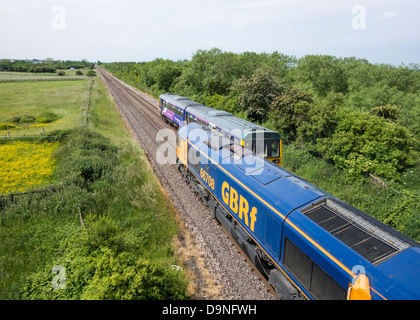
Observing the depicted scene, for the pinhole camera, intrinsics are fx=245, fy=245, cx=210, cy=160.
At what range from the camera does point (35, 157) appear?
20.9 meters

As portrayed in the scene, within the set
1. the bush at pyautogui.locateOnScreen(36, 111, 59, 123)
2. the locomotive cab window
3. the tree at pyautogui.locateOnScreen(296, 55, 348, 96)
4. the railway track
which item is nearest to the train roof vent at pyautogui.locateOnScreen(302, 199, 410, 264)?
the railway track

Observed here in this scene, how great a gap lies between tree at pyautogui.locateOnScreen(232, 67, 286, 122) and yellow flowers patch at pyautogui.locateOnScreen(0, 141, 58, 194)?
1997 cm

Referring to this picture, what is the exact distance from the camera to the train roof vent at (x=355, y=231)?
5.52 meters

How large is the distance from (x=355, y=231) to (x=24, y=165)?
22.4 metres

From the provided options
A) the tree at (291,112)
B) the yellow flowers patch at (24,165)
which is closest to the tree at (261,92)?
the tree at (291,112)

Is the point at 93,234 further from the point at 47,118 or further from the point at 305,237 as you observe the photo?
the point at 47,118

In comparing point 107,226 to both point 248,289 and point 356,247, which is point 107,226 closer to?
point 248,289

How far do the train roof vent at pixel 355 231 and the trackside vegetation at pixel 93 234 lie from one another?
5.08m

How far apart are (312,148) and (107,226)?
1596 cm

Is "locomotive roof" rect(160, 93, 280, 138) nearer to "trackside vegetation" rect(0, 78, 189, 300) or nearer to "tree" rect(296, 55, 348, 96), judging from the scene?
"trackside vegetation" rect(0, 78, 189, 300)

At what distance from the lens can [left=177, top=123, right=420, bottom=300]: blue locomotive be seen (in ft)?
16.6

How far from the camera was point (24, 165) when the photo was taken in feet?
62.8
